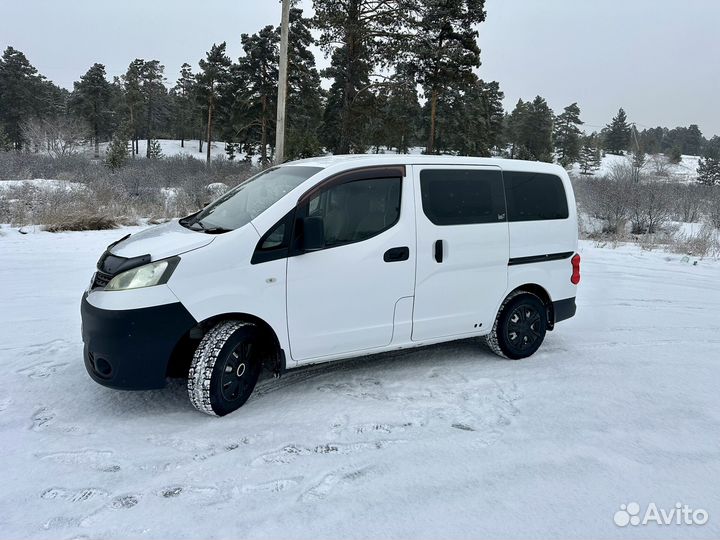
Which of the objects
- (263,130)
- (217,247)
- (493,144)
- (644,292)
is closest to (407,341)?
(217,247)

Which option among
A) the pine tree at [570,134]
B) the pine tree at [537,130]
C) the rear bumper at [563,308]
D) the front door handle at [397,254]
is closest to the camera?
the front door handle at [397,254]

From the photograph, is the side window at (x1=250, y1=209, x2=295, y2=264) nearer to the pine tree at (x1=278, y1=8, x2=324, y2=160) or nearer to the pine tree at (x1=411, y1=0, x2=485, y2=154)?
the pine tree at (x1=411, y1=0, x2=485, y2=154)

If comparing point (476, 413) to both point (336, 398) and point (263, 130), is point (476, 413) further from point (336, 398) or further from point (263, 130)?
point (263, 130)

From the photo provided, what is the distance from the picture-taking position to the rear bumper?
197 inches

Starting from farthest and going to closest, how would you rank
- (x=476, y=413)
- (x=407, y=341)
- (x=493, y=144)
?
1. (x=493, y=144)
2. (x=407, y=341)
3. (x=476, y=413)

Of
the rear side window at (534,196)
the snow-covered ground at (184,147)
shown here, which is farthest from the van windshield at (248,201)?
the snow-covered ground at (184,147)

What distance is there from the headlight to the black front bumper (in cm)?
17

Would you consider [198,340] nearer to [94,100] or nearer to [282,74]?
[282,74]

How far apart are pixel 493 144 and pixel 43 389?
5919 centimetres

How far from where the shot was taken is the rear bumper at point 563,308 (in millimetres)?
5008

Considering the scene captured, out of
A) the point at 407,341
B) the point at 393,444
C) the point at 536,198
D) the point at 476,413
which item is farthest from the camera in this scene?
the point at 536,198

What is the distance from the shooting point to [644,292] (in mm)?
7871

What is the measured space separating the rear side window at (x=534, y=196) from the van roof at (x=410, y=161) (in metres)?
0.08

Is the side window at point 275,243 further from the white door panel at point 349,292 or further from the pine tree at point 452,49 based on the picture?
the pine tree at point 452,49
